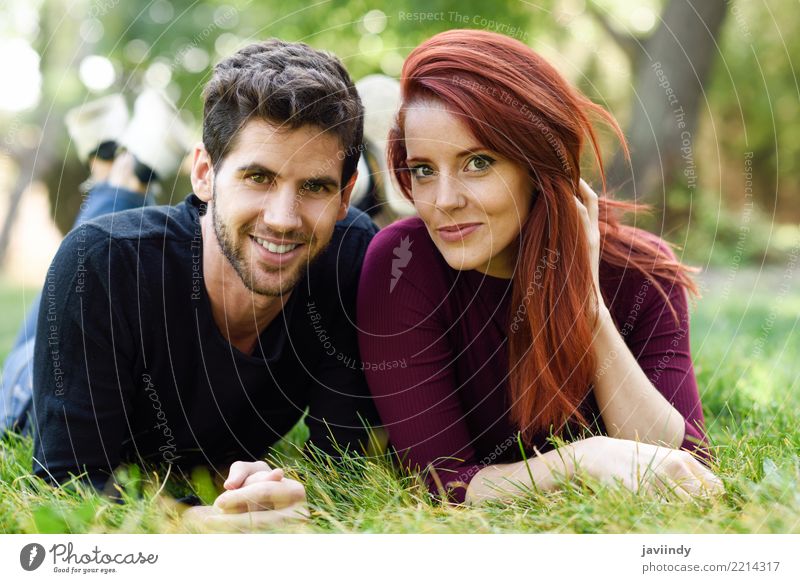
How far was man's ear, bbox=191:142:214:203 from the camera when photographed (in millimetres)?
1949

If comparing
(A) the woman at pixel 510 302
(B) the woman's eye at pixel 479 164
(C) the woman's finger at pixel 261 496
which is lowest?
(C) the woman's finger at pixel 261 496

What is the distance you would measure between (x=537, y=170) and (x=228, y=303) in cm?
80

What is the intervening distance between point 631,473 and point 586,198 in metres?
0.67

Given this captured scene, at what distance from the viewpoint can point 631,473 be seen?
5.32ft

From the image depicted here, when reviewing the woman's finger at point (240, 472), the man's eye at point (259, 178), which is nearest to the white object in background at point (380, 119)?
the man's eye at point (259, 178)

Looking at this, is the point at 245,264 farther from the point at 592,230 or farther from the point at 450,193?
the point at 592,230

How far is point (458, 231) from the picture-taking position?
73.8 inches

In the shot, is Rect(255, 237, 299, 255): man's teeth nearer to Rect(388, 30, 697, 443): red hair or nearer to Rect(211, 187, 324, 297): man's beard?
Rect(211, 187, 324, 297): man's beard

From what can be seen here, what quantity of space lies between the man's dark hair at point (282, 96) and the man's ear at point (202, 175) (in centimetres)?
3

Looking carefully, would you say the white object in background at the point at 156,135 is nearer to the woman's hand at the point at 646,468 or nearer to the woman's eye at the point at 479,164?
the woman's eye at the point at 479,164

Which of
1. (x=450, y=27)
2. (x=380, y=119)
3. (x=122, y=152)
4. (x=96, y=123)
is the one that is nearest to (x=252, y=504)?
(x=380, y=119)

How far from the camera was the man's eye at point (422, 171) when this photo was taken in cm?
187
